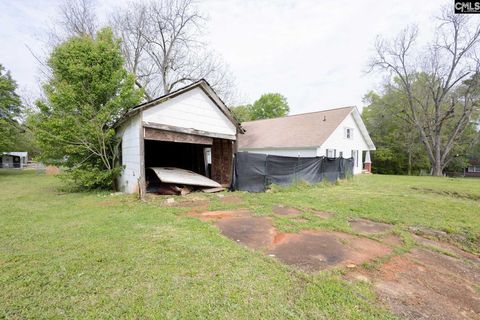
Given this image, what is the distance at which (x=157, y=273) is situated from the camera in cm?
265

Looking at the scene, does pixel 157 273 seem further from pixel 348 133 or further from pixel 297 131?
pixel 348 133

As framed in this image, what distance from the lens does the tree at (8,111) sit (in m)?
17.0

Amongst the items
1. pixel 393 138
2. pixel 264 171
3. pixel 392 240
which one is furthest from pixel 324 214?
pixel 393 138

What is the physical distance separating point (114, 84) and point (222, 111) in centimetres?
427

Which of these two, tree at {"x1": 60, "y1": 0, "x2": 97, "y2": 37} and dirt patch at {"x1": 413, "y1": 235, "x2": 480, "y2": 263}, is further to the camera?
tree at {"x1": 60, "y1": 0, "x2": 97, "y2": 37}

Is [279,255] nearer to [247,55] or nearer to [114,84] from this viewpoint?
[114,84]

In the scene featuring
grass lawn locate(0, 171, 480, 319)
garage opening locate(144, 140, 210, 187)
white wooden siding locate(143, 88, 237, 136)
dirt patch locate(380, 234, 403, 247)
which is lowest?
dirt patch locate(380, 234, 403, 247)

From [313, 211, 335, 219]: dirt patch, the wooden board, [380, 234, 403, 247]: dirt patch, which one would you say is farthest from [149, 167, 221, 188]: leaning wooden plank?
[380, 234, 403, 247]: dirt patch

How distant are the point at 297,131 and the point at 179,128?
12.3 metres

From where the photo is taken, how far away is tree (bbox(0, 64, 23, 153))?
16953mm

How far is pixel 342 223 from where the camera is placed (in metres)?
4.84

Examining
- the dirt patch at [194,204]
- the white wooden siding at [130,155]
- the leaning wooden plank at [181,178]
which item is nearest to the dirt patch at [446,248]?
the dirt patch at [194,204]

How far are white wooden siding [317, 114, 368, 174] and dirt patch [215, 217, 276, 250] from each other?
11817mm

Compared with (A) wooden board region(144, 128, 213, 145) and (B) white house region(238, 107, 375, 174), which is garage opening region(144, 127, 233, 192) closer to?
(A) wooden board region(144, 128, 213, 145)
